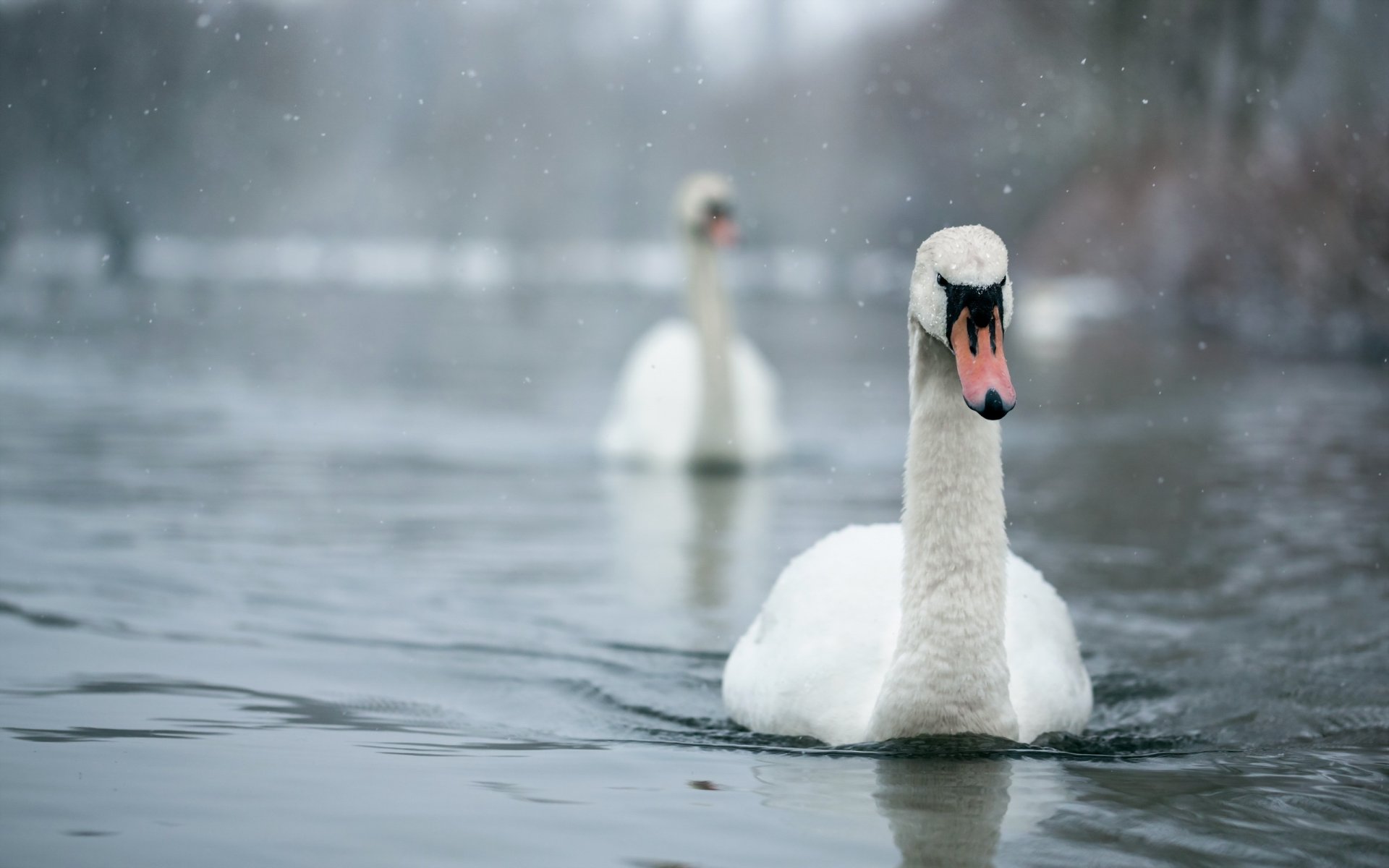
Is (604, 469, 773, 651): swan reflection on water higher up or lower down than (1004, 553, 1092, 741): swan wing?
higher up

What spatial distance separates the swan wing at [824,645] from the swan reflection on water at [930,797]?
0.81 feet

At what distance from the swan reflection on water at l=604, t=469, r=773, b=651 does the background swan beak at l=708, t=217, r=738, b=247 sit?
1709 millimetres

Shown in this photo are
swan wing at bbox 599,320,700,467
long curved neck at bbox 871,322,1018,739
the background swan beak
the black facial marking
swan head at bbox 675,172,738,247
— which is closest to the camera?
the black facial marking

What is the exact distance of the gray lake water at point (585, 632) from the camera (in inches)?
173

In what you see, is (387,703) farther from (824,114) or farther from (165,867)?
(824,114)

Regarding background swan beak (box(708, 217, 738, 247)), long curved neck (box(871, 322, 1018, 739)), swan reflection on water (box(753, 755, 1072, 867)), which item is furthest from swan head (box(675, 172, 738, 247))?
swan reflection on water (box(753, 755, 1072, 867))

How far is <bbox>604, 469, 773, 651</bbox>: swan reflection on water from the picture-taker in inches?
311

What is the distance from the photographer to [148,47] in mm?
32781

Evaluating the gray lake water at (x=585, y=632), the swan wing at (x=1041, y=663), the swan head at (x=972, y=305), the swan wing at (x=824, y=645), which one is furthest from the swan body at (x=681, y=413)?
Answer: the swan head at (x=972, y=305)

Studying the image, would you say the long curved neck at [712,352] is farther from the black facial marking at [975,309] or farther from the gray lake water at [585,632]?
the black facial marking at [975,309]

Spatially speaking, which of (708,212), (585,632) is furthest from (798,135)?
(585,632)

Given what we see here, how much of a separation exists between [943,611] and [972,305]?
869 mm

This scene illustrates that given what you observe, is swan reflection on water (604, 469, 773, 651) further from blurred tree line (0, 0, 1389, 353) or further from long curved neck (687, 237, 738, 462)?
blurred tree line (0, 0, 1389, 353)

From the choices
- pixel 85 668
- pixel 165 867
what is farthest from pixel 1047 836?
pixel 85 668
